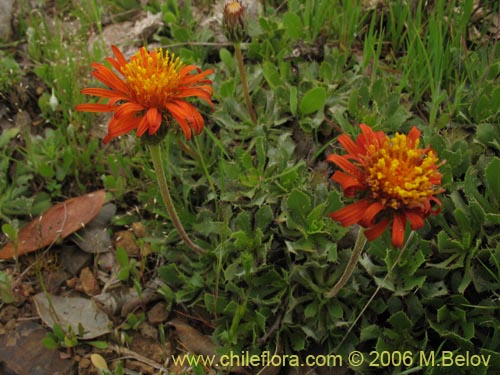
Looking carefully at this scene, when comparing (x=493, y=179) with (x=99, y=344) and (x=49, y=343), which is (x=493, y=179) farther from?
(x=49, y=343)

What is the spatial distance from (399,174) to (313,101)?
51.2 inches

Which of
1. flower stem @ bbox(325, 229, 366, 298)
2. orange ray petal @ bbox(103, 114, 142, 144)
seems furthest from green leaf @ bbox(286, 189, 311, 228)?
orange ray petal @ bbox(103, 114, 142, 144)

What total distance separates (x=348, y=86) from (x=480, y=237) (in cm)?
126

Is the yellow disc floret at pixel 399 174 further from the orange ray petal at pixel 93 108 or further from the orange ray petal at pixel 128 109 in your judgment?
the orange ray petal at pixel 93 108

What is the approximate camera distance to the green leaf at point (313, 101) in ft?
10.7

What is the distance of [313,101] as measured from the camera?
3328 millimetres

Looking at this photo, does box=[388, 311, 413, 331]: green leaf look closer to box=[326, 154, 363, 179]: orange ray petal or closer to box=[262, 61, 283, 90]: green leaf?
box=[326, 154, 363, 179]: orange ray petal

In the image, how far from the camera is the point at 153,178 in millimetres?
3330

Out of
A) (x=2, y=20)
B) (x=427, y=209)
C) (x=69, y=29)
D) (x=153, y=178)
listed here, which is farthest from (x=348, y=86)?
(x=2, y=20)

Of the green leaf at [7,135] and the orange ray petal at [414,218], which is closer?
the orange ray petal at [414,218]

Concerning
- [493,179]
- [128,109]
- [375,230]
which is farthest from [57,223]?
[493,179]

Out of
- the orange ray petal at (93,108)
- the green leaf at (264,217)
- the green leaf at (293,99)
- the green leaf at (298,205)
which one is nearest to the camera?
the orange ray petal at (93,108)

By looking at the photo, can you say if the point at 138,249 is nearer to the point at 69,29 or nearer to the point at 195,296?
the point at 195,296

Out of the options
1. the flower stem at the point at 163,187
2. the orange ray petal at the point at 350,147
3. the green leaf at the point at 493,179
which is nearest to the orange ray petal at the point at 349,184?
the orange ray petal at the point at 350,147
